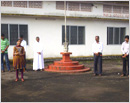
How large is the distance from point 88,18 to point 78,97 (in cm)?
1072

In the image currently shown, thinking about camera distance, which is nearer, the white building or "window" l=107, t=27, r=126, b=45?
the white building

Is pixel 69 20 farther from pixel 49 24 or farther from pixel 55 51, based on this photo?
pixel 55 51

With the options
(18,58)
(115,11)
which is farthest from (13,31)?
(115,11)

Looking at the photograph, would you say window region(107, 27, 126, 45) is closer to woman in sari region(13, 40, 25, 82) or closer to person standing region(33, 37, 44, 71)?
person standing region(33, 37, 44, 71)

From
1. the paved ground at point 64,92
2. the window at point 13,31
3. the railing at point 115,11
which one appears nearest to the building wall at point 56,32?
the window at point 13,31

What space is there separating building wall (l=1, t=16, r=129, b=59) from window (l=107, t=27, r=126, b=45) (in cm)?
35

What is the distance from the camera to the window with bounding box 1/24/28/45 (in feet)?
45.1

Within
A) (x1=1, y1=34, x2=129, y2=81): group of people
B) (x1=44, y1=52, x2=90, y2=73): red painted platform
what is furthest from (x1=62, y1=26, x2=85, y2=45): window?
(x1=1, y1=34, x2=129, y2=81): group of people

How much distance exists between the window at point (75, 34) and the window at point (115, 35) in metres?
2.38

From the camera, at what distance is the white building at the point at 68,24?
13844 mm

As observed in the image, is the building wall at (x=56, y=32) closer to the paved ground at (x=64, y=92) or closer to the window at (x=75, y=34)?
the window at (x=75, y=34)

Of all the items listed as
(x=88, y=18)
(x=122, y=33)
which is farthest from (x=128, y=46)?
(x=122, y=33)

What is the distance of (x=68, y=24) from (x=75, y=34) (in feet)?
3.29

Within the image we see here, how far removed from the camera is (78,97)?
545cm
